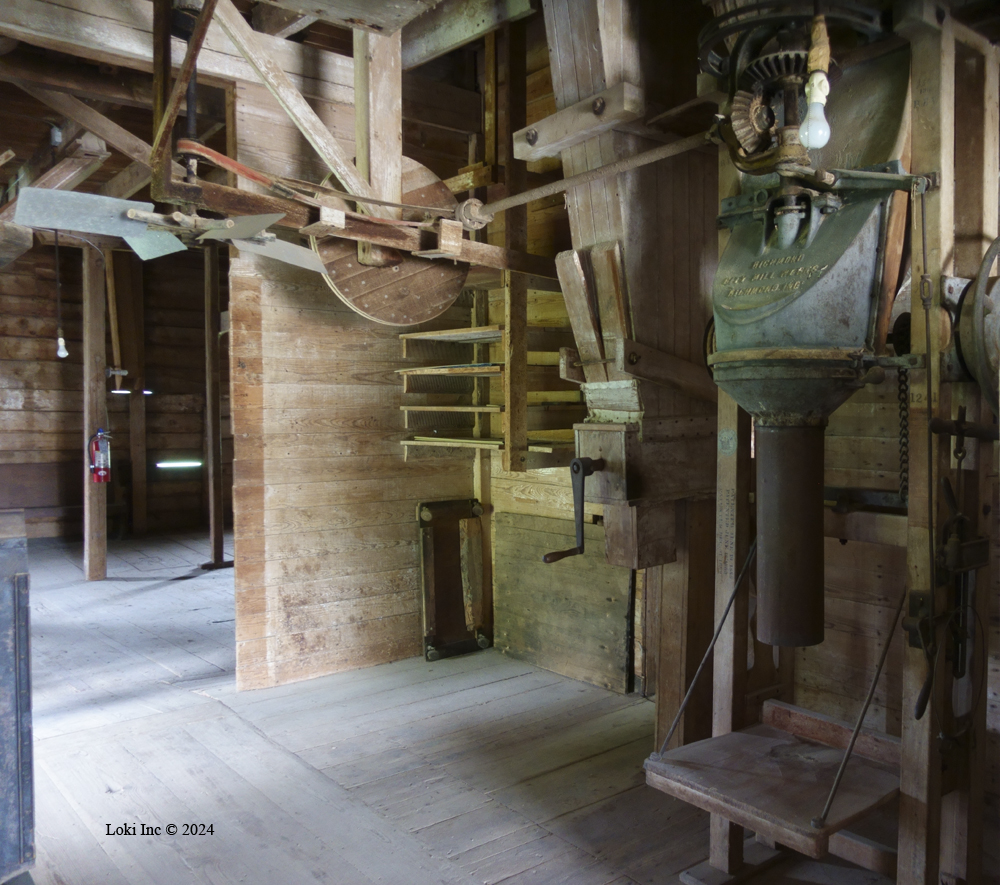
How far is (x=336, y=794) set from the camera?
292 cm

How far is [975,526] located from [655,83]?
167cm

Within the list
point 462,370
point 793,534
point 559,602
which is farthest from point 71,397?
point 793,534

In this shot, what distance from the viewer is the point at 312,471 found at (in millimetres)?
4168

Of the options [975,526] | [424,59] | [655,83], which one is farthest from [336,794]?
[424,59]

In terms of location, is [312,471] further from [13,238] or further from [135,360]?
[135,360]

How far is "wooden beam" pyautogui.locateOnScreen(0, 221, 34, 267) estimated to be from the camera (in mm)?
5625

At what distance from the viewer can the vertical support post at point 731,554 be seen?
245 cm

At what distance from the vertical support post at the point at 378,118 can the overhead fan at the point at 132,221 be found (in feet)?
1.48

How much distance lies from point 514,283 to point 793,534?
1947mm

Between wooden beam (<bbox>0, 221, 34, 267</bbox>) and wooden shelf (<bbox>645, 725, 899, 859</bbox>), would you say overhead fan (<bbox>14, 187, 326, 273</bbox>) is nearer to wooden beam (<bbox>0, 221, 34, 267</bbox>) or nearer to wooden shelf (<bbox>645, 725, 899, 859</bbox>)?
wooden shelf (<bbox>645, 725, 899, 859</bbox>)

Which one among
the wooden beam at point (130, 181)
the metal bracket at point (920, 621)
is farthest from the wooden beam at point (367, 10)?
the wooden beam at point (130, 181)

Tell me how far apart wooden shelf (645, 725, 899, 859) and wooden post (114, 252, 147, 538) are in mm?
7833

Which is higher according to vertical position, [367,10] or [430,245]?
[367,10]

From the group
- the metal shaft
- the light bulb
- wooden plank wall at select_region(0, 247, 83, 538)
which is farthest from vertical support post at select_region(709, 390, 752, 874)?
wooden plank wall at select_region(0, 247, 83, 538)
